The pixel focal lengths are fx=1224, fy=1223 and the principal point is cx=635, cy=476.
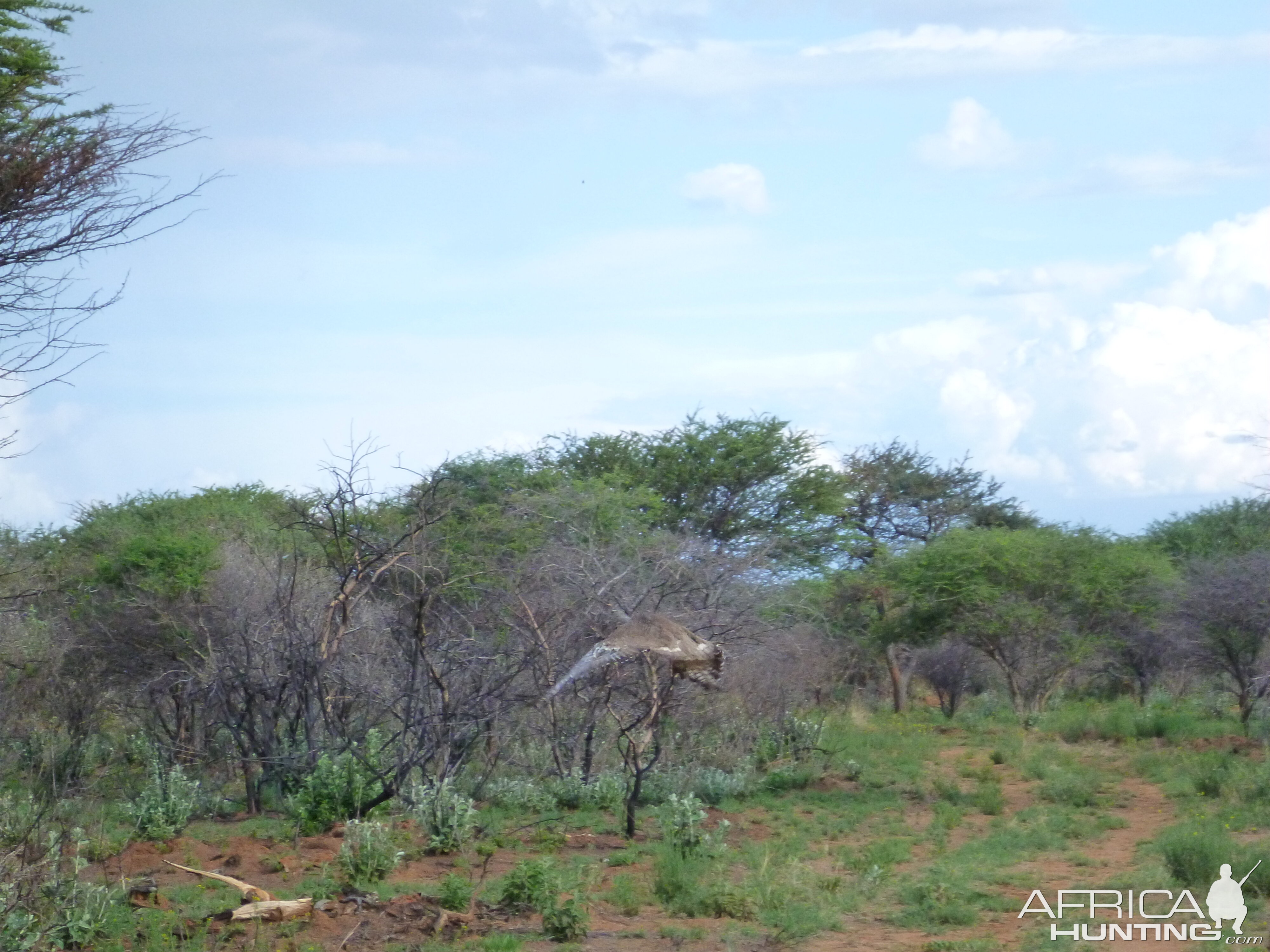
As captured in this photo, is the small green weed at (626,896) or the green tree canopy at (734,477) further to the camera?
the green tree canopy at (734,477)

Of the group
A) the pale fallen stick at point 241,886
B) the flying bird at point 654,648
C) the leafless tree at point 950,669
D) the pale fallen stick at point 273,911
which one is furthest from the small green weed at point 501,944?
the leafless tree at point 950,669

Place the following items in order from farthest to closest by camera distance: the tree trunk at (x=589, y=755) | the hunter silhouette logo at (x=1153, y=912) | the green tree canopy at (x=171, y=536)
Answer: the green tree canopy at (x=171, y=536), the tree trunk at (x=589, y=755), the hunter silhouette logo at (x=1153, y=912)

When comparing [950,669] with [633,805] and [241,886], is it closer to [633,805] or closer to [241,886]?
[633,805]

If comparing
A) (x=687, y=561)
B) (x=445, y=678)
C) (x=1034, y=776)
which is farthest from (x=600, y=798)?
(x=1034, y=776)

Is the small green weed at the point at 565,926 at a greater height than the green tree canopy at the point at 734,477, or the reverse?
the green tree canopy at the point at 734,477

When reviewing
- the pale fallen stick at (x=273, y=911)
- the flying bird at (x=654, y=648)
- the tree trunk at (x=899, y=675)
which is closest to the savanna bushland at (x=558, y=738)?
the pale fallen stick at (x=273, y=911)

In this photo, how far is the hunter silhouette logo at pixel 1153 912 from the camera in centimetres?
773

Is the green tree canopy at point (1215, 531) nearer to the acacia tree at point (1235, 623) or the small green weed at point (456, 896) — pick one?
the acacia tree at point (1235, 623)

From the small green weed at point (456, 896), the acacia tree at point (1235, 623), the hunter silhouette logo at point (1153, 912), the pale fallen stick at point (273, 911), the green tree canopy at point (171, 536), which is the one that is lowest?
the hunter silhouette logo at point (1153, 912)

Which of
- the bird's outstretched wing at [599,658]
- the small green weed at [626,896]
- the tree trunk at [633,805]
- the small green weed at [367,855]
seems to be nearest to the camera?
the small green weed at [626,896]

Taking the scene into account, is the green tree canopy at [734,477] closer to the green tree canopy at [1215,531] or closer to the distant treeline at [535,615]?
the distant treeline at [535,615]

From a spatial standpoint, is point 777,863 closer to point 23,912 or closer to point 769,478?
point 23,912

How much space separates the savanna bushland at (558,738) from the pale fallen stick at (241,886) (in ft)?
0.14

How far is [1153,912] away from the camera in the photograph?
841 centimetres
